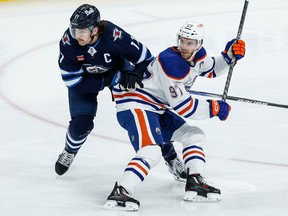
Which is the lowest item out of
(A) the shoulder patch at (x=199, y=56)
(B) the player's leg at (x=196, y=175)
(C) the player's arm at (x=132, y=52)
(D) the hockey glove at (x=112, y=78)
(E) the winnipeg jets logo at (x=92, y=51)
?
(B) the player's leg at (x=196, y=175)

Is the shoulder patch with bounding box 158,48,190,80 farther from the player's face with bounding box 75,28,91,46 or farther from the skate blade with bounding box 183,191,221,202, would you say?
the skate blade with bounding box 183,191,221,202

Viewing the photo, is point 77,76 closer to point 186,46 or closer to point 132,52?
point 132,52

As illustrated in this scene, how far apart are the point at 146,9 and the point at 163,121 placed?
205 inches

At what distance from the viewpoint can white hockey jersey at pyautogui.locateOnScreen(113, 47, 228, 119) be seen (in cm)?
412

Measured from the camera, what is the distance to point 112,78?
4434mm

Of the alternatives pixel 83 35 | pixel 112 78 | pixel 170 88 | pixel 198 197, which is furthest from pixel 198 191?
pixel 83 35

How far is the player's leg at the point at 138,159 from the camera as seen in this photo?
409cm

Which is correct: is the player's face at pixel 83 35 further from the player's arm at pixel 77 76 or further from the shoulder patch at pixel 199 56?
the shoulder patch at pixel 199 56

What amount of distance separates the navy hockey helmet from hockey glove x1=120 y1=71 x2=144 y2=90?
31 cm

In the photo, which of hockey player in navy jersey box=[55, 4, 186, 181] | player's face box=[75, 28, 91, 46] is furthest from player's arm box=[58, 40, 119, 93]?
player's face box=[75, 28, 91, 46]

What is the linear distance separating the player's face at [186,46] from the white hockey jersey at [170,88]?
0.03 m

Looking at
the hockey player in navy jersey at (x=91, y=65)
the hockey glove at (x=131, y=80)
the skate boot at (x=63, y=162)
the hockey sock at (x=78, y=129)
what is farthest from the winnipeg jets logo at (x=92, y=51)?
the skate boot at (x=63, y=162)

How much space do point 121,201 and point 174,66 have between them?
27.8 inches

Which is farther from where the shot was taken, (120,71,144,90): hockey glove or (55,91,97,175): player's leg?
(55,91,97,175): player's leg
